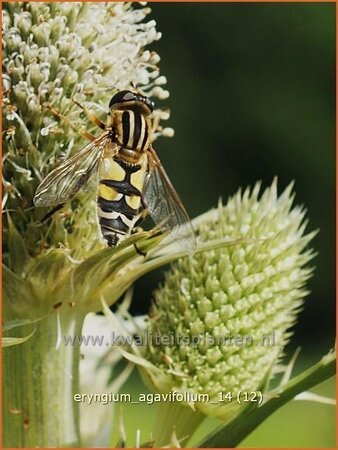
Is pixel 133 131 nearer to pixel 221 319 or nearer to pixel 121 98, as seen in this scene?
pixel 121 98

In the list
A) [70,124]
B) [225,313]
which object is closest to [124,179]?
[70,124]

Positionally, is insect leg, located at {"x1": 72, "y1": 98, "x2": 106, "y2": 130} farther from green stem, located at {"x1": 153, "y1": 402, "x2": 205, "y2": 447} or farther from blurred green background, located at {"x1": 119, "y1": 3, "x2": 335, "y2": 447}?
blurred green background, located at {"x1": 119, "y1": 3, "x2": 335, "y2": 447}

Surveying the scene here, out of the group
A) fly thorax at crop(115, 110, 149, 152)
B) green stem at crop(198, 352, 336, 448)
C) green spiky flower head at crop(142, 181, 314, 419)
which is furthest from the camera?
green spiky flower head at crop(142, 181, 314, 419)

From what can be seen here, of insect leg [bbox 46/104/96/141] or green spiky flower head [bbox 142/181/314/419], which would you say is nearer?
insect leg [bbox 46/104/96/141]

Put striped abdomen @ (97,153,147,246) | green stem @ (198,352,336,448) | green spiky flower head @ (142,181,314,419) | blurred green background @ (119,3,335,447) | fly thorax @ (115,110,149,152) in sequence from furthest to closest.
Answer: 1. blurred green background @ (119,3,335,447)
2. green spiky flower head @ (142,181,314,419)
3. fly thorax @ (115,110,149,152)
4. striped abdomen @ (97,153,147,246)
5. green stem @ (198,352,336,448)

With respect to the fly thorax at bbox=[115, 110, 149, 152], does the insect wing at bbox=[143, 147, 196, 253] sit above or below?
below

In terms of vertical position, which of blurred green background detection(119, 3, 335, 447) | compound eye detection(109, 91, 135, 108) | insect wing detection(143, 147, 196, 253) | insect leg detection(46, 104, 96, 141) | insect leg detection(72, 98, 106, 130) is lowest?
insect wing detection(143, 147, 196, 253)

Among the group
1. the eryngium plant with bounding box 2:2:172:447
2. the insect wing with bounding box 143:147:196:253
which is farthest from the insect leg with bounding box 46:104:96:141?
the insect wing with bounding box 143:147:196:253
